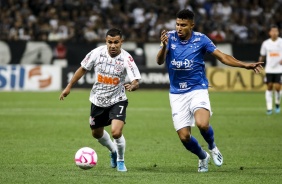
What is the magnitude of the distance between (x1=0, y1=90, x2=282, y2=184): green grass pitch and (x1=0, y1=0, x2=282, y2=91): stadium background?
12.8ft

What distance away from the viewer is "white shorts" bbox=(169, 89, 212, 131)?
10750mm

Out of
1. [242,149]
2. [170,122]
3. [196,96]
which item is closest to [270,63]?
[170,122]

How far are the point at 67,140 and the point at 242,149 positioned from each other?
3.79 m

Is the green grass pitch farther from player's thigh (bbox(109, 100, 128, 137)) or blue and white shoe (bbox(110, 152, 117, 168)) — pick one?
player's thigh (bbox(109, 100, 128, 137))

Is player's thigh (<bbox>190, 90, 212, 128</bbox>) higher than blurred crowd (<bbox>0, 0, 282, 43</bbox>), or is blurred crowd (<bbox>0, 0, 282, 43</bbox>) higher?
player's thigh (<bbox>190, 90, 212, 128</bbox>)

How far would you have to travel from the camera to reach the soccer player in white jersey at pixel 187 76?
10.7 meters

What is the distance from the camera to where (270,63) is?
71.7ft

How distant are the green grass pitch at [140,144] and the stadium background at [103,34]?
3910 mm

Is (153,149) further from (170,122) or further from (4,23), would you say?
(4,23)

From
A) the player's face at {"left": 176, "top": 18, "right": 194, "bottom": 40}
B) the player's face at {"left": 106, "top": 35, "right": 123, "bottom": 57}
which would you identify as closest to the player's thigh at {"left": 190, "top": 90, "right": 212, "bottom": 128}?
the player's face at {"left": 176, "top": 18, "right": 194, "bottom": 40}

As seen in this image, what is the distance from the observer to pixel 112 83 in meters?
11.1

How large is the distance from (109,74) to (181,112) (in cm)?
126

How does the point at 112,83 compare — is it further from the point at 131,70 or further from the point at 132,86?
the point at 132,86

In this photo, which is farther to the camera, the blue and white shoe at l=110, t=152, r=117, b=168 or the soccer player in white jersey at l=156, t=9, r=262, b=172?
the blue and white shoe at l=110, t=152, r=117, b=168
